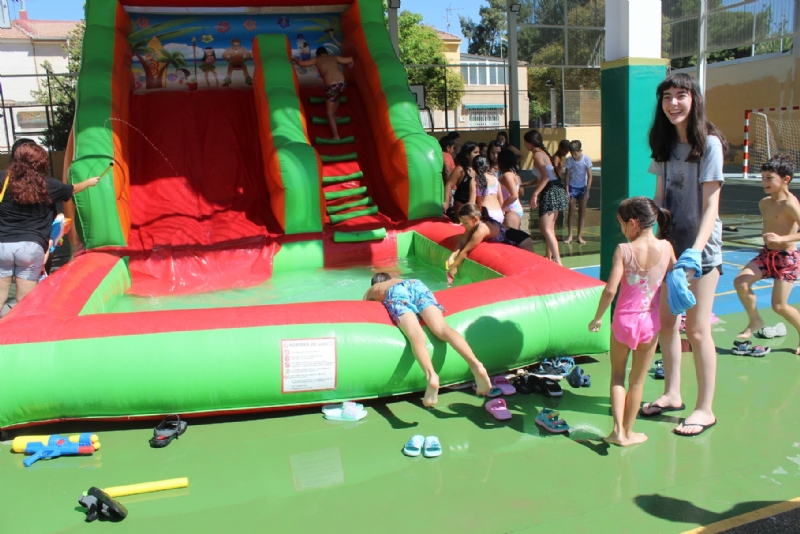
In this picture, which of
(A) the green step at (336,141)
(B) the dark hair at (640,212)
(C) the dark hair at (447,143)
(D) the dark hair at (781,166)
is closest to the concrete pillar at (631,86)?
(D) the dark hair at (781,166)

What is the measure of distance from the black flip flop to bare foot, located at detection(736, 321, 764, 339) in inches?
142

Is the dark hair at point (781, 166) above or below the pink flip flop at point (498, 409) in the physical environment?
above

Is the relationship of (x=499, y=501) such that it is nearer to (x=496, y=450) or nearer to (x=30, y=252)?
(x=496, y=450)

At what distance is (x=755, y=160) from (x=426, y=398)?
1710 cm

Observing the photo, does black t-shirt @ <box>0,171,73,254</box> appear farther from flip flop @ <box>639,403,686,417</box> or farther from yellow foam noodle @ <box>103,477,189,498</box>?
flip flop @ <box>639,403,686,417</box>

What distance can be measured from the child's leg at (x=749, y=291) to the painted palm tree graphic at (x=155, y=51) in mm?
7744

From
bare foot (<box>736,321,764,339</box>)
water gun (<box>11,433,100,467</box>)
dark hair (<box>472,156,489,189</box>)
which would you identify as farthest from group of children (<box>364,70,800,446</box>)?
dark hair (<box>472,156,489,189</box>)

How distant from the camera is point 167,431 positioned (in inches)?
145

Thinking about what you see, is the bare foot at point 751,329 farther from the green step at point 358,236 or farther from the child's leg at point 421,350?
the green step at point 358,236

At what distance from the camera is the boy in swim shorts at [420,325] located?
12.9ft

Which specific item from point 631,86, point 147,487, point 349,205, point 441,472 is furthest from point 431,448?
point 349,205

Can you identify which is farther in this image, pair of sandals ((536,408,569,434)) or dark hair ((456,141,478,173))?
→ dark hair ((456,141,478,173))

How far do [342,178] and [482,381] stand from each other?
4829mm

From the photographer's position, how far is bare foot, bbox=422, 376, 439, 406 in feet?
12.8
